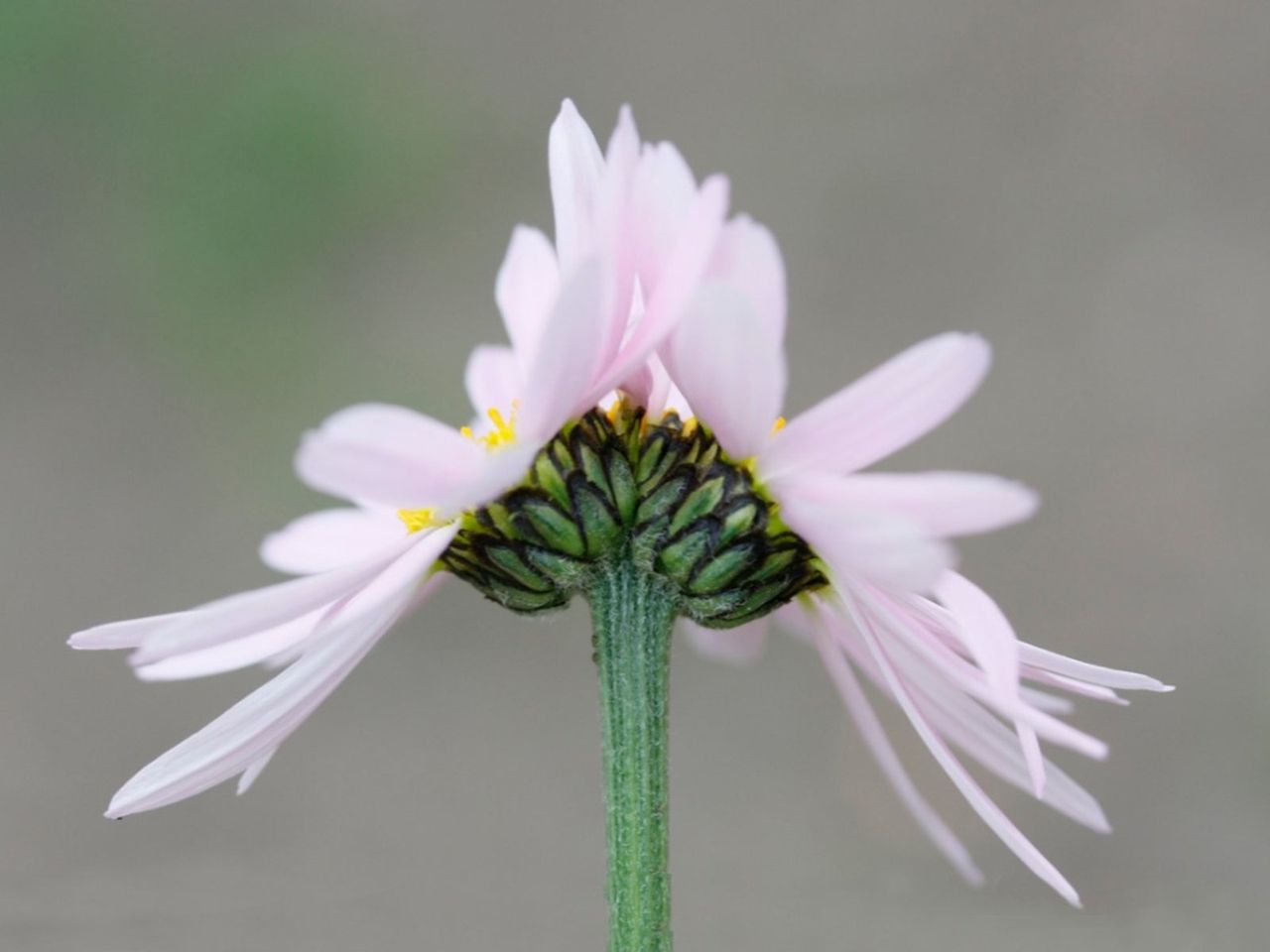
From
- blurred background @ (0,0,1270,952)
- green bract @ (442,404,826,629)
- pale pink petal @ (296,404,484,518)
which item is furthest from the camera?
blurred background @ (0,0,1270,952)

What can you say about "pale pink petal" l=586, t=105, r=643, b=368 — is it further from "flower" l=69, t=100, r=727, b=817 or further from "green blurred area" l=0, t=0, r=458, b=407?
"green blurred area" l=0, t=0, r=458, b=407

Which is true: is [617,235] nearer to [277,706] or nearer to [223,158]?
[277,706]

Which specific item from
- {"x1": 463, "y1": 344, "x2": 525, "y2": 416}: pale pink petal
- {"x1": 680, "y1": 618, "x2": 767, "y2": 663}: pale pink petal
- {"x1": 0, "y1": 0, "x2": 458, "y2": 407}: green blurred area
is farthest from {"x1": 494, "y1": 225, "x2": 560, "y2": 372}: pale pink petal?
{"x1": 0, "y1": 0, "x2": 458, "y2": 407}: green blurred area

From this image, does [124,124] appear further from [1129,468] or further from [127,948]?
[127,948]

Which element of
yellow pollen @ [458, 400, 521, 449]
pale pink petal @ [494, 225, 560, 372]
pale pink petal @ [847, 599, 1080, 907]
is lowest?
pale pink petal @ [847, 599, 1080, 907]

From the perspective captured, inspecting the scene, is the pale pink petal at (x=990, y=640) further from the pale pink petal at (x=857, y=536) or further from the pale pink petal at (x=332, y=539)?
the pale pink petal at (x=332, y=539)

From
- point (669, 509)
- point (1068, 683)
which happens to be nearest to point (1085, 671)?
point (1068, 683)
